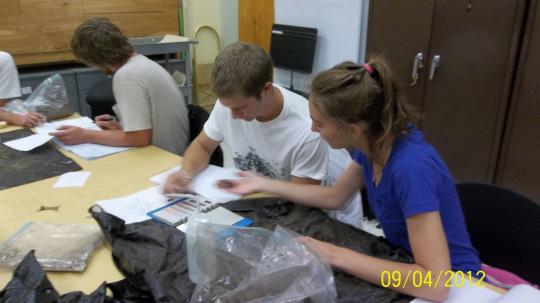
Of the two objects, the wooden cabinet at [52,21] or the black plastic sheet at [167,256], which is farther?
the wooden cabinet at [52,21]

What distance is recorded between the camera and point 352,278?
1012 millimetres

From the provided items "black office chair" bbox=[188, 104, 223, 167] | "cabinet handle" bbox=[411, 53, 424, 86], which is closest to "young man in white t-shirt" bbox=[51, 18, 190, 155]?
"black office chair" bbox=[188, 104, 223, 167]

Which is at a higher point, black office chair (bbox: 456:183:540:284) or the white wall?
the white wall

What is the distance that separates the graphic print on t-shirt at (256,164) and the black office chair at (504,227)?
0.61 meters

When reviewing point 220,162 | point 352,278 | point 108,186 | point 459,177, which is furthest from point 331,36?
point 352,278

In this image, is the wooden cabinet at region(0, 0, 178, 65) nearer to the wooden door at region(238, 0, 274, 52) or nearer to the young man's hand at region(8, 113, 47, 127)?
the wooden door at region(238, 0, 274, 52)

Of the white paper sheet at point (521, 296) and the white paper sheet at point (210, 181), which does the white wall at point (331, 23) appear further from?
the white paper sheet at point (521, 296)

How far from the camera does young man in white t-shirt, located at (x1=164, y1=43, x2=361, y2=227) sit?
1.36 m

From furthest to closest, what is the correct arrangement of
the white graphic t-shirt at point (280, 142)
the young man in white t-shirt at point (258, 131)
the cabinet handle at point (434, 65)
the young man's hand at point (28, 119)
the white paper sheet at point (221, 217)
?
the cabinet handle at point (434, 65) < the young man's hand at point (28, 119) < the white graphic t-shirt at point (280, 142) < the young man in white t-shirt at point (258, 131) < the white paper sheet at point (221, 217)

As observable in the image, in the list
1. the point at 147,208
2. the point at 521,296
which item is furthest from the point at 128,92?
the point at 521,296

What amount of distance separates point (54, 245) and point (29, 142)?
0.94m

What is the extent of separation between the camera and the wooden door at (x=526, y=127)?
7.57 ft
